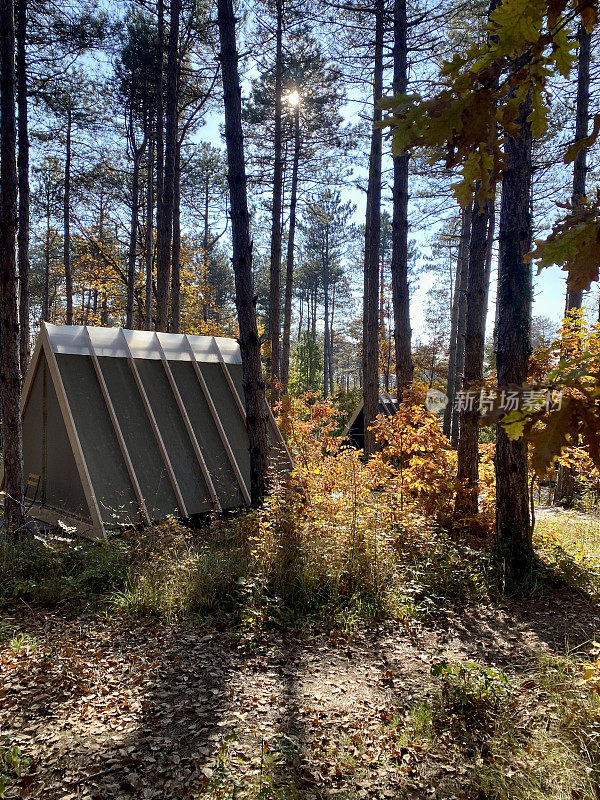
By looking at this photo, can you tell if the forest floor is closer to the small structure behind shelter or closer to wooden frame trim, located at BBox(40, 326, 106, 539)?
wooden frame trim, located at BBox(40, 326, 106, 539)

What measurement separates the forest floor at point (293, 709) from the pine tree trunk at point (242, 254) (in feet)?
10.3

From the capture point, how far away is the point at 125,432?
22.8ft

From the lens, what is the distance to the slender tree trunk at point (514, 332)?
5.31 metres

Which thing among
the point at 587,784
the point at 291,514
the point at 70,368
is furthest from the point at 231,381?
the point at 587,784

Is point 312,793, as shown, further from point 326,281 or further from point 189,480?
point 326,281

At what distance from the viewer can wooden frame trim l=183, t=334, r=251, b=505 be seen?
7.82m

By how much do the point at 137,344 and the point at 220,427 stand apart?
1834mm

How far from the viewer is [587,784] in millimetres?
2258

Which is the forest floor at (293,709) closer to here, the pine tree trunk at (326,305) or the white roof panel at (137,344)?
the white roof panel at (137,344)

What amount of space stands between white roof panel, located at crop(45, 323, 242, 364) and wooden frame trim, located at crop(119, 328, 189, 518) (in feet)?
0.42

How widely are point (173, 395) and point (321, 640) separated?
4757mm

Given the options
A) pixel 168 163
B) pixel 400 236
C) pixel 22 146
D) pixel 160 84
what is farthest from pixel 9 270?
pixel 160 84

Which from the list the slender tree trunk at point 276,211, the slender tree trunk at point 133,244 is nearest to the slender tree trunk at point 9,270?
the slender tree trunk at point 276,211

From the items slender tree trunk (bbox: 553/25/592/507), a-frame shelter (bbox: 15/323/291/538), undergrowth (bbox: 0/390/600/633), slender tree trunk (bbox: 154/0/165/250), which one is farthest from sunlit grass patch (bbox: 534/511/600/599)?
slender tree trunk (bbox: 154/0/165/250)
